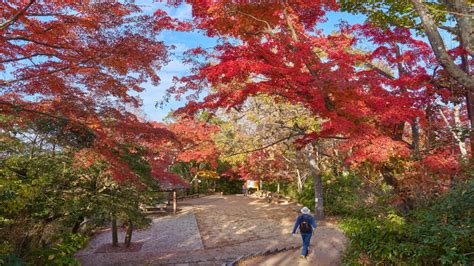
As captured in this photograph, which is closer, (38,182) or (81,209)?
(38,182)

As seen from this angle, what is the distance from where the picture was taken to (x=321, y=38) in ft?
23.8

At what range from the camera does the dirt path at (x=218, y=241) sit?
919 centimetres

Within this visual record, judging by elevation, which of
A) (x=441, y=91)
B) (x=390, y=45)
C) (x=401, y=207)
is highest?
(x=390, y=45)

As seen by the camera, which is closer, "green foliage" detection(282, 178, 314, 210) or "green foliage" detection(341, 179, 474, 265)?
"green foliage" detection(341, 179, 474, 265)

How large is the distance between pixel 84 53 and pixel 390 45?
21.2 feet

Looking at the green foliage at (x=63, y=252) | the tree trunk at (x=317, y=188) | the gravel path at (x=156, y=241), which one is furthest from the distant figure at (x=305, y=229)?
the tree trunk at (x=317, y=188)

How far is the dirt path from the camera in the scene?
9188mm

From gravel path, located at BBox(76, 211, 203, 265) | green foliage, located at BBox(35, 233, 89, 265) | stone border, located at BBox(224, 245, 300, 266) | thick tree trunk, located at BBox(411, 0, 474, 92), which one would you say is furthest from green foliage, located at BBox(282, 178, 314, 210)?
green foliage, located at BBox(35, 233, 89, 265)

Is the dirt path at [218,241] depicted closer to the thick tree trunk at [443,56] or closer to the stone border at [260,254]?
the stone border at [260,254]

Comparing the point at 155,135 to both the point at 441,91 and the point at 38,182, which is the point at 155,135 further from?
the point at 441,91

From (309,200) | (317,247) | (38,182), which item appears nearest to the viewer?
(38,182)

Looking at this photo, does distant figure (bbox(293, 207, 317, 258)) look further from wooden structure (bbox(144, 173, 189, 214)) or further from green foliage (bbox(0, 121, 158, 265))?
wooden structure (bbox(144, 173, 189, 214))

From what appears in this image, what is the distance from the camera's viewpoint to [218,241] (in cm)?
1191

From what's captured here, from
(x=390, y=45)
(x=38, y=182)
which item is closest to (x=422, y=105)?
(x=390, y=45)
